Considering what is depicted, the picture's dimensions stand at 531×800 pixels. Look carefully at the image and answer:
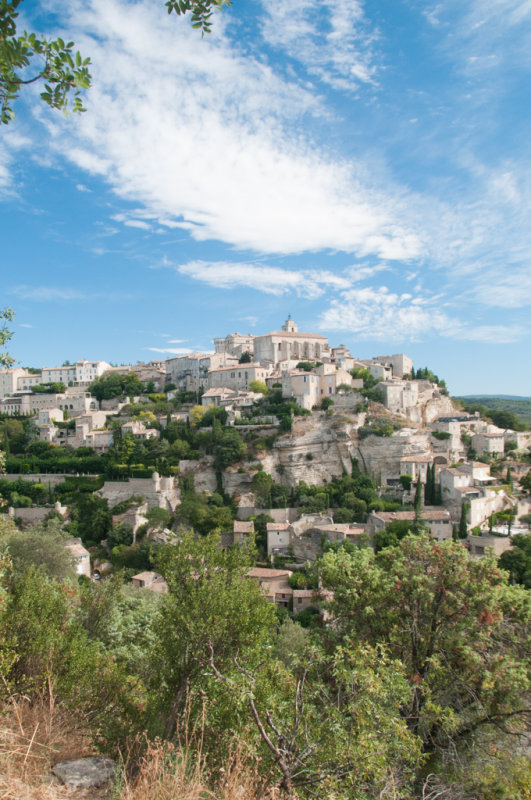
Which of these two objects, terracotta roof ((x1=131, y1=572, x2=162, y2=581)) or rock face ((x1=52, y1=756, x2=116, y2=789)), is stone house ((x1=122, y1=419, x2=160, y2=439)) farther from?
rock face ((x1=52, y1=756, x2=116, y2=789))

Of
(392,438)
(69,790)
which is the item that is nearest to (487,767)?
(69,790)

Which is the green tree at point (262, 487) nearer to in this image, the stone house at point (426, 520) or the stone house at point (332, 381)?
the stone house at point (426, 520)

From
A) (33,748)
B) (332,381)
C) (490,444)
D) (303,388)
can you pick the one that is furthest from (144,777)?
(332,381)

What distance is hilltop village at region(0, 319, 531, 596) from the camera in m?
29.6

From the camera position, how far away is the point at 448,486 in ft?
105

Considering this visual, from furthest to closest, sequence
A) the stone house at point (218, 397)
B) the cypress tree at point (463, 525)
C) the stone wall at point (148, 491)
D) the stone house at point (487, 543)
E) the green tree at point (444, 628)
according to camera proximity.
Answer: the stone house at point (218, 397), the stone wall at point (148, 491), the cypress tree at point (463, 525), the stone house at point (487, 543), the green tree at point (444, 628)

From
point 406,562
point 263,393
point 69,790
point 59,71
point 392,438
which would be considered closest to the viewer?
point 59,71

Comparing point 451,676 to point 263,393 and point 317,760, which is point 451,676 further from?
point 263,393

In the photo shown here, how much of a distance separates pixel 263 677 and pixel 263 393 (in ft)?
132

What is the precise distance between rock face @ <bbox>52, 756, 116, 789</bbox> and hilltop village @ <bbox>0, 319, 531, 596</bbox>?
65.3 ft

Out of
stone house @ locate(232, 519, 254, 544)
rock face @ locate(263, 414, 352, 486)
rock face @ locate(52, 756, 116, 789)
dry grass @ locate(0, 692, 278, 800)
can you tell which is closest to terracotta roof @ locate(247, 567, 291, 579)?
stone house @ locate(232, 519, 254, 544)

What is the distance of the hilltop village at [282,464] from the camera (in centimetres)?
2959

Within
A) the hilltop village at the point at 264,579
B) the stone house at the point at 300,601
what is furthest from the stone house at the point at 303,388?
the stone house at the point at 300,601

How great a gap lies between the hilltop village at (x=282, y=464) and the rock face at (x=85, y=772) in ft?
65.3
